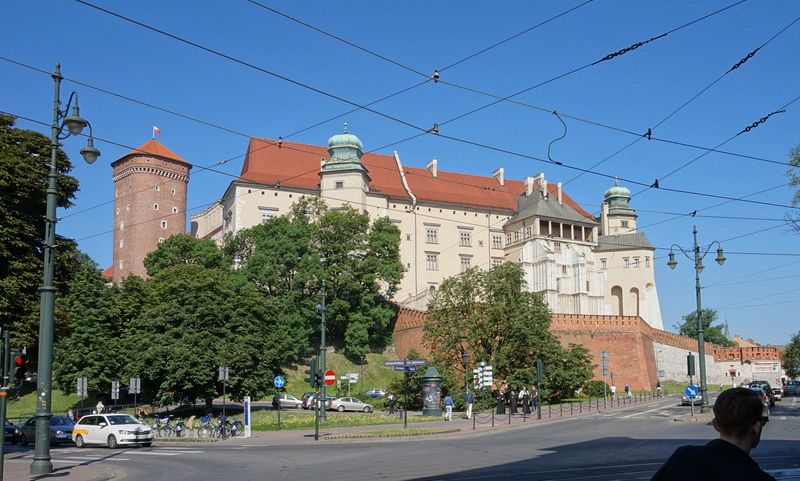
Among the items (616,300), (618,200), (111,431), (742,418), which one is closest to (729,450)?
(742,418)

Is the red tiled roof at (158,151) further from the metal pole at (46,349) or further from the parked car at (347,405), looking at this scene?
the metal pole at (46,349)

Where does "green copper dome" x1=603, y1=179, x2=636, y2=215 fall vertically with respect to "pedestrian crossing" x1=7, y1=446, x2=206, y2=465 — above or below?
above

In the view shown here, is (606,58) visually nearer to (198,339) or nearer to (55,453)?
(55,453)

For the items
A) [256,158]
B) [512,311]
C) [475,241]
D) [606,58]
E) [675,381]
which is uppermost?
[256,158]

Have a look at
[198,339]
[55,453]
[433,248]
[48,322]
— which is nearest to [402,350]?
[433,248]

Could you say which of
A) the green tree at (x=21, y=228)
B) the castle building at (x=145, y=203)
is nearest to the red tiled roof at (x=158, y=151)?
the castle building at (x=145, y=203)

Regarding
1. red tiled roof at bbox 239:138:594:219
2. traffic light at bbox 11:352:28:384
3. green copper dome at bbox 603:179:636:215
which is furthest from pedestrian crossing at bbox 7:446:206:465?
green copper dome at bbox 603:179:636:215

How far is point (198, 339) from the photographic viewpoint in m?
45.9

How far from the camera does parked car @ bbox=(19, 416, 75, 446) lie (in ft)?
109

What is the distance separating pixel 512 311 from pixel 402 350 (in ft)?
101

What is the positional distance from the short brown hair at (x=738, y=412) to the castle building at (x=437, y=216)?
82451 mm

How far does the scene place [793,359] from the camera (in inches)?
3846

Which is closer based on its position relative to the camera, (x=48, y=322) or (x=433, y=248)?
(x=48, y=322)

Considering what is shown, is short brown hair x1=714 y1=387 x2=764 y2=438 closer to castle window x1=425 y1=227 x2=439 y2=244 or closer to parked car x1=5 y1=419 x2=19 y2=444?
parked car x1=5 y1=419 x2=19 y2=444
